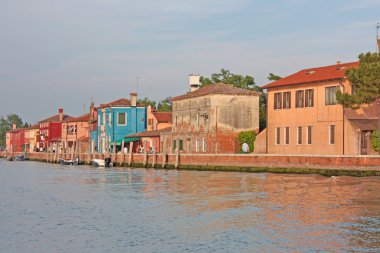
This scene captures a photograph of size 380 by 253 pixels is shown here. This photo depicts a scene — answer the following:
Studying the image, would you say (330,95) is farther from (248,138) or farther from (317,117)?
(248,138)

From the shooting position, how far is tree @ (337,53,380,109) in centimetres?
4588

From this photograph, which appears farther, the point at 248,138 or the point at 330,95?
the point at 248,138

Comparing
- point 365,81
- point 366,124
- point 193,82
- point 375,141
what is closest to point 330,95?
point 366,124

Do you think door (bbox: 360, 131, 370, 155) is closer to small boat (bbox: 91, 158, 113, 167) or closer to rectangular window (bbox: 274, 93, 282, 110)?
rectangular window (bbox: 274, 93, 282, 110)

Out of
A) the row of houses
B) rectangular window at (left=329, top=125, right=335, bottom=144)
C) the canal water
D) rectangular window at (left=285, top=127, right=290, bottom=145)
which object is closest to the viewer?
the canal water

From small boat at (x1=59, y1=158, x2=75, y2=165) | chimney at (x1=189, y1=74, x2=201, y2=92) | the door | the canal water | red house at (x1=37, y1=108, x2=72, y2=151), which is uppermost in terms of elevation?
chimney at (x1=189, y1=74, x2=201, y2=92)

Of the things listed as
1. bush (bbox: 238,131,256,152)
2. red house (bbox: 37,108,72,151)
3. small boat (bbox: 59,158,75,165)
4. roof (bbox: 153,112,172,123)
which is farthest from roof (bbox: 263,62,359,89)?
red house (bbox: 37,108,72,151)

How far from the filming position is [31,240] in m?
23.1

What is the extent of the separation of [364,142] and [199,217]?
2857 cm

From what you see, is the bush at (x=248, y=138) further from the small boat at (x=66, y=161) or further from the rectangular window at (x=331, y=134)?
the small boat at (x=66, y=161)

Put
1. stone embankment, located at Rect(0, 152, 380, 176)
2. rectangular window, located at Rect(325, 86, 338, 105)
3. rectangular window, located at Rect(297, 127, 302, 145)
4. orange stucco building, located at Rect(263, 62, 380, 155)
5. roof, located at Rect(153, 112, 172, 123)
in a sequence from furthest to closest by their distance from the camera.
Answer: roof, located at Rect(153, 112, 172, 123) < rectangular window, located at Rect(297, 127, 302, 145) < rectangular window, located at Rect(325, 86, 338, 105) < orange stucco building, located at Rect(263, 62, 380, 155) < stone embankment, located at Rect(0, 152, 380, 176)

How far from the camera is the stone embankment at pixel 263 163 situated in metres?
44.5

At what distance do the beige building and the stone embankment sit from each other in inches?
180

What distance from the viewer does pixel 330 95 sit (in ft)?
182
